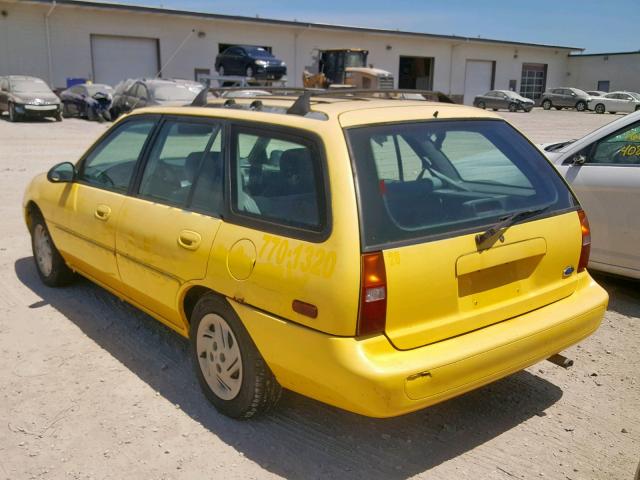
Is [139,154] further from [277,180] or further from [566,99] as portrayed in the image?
[566,99]

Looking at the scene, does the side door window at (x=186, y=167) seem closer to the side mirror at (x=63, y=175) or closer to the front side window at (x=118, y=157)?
the front side window at (x=118, y=157)

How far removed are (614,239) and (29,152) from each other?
1464cm

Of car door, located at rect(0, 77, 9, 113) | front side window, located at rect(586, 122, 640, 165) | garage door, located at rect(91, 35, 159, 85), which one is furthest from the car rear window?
garage door, located at rect(91, 35, 159, 85)

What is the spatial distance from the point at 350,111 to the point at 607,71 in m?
60.2

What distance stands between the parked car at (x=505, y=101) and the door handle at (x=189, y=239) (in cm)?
4094

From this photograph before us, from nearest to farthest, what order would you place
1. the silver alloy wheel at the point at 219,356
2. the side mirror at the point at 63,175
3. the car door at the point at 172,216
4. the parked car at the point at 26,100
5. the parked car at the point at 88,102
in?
the silver alloy wheel at the point at 219,356
the car door at the point at 172,216
the side mirror at the point at 63,175
the parked car at the point at 26,100
the parked car at the point at 88,102

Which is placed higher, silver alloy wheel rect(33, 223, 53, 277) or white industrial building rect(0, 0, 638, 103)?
white industrial building rect(0, 0, 638, 103)

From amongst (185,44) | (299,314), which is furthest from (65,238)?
(185,44)

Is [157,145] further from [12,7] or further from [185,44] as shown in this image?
[185,44]

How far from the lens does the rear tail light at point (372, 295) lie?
263 cm

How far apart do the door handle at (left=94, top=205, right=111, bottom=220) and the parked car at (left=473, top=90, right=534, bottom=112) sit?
40359 mm

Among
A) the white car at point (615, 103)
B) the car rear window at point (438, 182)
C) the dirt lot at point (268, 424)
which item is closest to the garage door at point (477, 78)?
the white car at point (615, 103)

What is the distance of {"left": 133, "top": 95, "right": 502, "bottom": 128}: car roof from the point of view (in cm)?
307

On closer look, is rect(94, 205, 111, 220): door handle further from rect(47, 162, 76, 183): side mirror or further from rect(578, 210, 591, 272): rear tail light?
rect(578, 210, 591, 272): rear tail light
